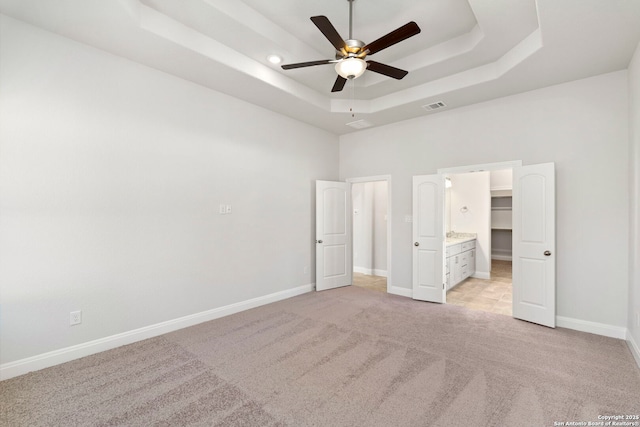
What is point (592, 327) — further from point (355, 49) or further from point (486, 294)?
point (355, 49)

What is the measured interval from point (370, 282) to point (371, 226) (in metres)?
1.36

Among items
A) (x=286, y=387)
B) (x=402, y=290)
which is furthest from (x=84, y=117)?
(x=402, y=290)

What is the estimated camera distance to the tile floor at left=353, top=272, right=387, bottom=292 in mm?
5559

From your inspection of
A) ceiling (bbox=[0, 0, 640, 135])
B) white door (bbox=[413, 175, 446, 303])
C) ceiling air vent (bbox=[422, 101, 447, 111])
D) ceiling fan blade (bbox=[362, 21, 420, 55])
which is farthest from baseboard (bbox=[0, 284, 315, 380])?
ceiling air vent (bbox=[422, 101, 447, 111])

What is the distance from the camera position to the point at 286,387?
2307 millimetres

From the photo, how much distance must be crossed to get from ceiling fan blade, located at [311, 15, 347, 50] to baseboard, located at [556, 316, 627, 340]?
4104 millimetres

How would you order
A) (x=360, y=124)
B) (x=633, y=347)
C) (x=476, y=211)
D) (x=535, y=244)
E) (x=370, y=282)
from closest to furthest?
1. (x=633, y=347)
2. (x=535, y=244)
3. (x=360, y=124)
4. (x=370, y=282)
5. (x=476, y=211)

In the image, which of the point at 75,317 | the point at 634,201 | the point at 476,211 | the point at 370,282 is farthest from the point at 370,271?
the point at 75,317

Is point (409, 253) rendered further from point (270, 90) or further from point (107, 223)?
point (107, 223)

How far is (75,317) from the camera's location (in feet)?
9.09

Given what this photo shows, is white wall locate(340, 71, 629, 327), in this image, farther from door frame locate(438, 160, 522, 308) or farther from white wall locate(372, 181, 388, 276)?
white wall locate(372, 181, 388, 276)

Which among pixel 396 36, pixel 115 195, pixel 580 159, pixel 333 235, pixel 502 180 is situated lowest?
pixel 333 235

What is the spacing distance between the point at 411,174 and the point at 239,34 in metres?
3.35

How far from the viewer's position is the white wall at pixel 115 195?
8.23 ft
